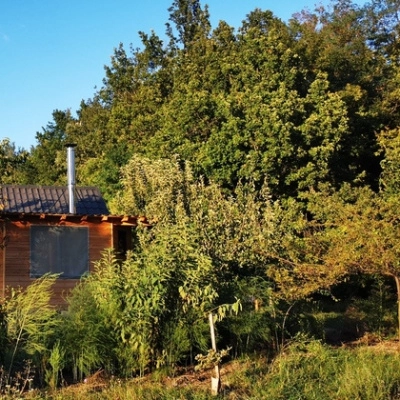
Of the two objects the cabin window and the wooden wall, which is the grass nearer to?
the wooden wall

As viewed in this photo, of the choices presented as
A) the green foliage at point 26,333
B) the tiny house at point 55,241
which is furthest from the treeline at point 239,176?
the tiny house at point 55,241

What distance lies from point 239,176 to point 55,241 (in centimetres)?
767

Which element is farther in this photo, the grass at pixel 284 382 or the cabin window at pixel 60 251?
the cabin window at pixel 60 251

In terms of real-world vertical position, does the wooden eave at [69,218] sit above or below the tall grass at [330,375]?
above

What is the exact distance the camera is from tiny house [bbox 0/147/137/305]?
16.2 metres

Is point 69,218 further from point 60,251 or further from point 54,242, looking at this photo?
point 60,251

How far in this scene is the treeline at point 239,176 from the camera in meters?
8.61

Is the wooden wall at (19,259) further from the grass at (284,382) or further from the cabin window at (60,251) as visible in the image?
the grass at (284,382)

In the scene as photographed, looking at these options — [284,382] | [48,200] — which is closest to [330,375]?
[284,382]

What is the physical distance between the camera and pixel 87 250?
1695 cm

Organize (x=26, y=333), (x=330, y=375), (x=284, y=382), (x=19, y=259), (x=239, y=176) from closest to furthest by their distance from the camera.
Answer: (x=284, y=382) → (x=330, y=375) → (x=26, y=333) → (x=19, y=259) → (x=239, y=176)

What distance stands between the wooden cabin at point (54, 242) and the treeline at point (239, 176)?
1.32m

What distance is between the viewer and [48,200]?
18391 mm

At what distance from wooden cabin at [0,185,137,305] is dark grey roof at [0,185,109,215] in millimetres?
101
